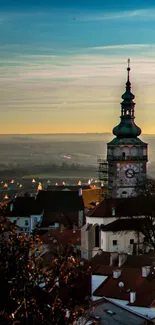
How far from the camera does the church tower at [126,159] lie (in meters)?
61.3

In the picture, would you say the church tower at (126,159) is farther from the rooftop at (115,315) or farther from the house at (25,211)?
the rooftop at (115,315)

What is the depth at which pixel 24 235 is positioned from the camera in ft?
43.3

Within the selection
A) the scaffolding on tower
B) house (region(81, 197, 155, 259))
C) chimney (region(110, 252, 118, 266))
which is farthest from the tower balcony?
chimney (region(110, 252, 118, 266))

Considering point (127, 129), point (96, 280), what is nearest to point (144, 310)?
point (96, 280)

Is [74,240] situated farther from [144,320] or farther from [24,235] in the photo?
[24,235]

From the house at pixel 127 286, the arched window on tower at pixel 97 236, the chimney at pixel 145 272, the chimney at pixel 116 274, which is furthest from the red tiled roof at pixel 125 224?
the chimney at pixel 145 272

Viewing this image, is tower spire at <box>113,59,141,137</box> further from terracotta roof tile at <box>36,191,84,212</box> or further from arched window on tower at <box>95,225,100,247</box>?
arched window on tower at <box>95,225,100,247</box>

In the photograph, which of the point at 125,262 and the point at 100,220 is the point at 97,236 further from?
the point at 125,262

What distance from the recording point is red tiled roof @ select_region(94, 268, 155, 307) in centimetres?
2855

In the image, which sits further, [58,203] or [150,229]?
[58,203]

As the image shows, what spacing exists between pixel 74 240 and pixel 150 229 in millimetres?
4586

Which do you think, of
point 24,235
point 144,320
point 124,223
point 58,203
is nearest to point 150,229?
point 124,223

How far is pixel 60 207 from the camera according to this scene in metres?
64.6

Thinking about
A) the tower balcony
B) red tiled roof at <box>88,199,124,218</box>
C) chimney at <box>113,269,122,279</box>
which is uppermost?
the tower balcony
